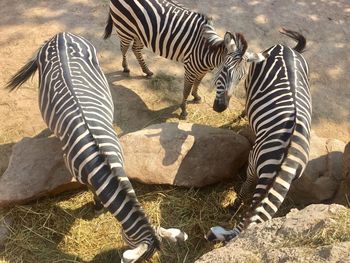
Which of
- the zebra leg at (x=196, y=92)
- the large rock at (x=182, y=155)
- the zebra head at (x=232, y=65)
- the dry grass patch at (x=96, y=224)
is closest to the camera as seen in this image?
the dry grass patch at (x=96, y=224)

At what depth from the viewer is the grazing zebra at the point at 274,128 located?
4094 mm

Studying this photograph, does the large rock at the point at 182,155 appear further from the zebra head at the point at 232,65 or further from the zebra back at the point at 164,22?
the zebra back at the point at 164,22

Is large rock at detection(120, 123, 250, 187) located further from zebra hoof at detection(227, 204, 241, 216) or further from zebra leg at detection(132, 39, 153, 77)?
zebra leg at detection(132, 39, 153, 77)

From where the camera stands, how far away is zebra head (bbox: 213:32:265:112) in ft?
16.4

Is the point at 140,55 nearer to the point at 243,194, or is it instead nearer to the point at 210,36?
the point at 210,36

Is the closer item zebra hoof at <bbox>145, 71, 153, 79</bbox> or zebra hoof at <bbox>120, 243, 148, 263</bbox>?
zebra hoof at <bbox>120, 243, 148, 263</bbox>

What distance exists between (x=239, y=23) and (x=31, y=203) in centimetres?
541

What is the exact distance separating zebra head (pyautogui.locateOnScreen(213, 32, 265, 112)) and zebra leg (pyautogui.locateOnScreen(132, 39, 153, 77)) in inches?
80.1

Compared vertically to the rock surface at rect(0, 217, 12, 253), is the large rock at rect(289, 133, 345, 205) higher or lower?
higher

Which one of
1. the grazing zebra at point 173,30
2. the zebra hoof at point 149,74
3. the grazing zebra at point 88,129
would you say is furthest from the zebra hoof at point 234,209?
the zebra hoof at point 149,74

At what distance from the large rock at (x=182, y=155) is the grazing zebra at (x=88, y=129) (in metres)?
0.67

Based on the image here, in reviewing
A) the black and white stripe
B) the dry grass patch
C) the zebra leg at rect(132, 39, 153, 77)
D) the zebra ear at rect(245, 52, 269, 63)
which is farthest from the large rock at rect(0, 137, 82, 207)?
the zebra ear at rect(245, 52, 269, 63)

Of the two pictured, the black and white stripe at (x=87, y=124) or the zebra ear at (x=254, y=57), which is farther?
the zebra ear at (x=254, y=57)

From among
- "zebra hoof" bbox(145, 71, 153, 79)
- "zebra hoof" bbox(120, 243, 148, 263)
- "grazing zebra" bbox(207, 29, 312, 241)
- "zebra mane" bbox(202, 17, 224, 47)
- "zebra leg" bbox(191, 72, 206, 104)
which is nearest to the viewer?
"zebra hoof" bbox(120, 243, 148, 263)
